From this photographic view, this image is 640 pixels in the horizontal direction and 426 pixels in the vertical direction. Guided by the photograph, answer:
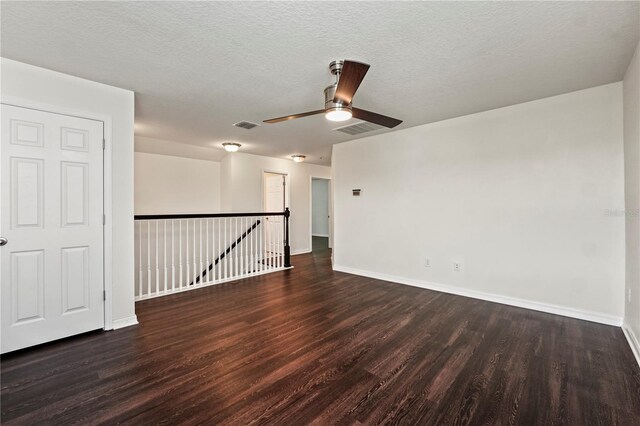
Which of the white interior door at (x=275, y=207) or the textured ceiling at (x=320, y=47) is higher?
the textured ceiling at (x=320, y=47)

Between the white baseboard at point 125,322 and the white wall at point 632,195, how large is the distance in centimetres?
450

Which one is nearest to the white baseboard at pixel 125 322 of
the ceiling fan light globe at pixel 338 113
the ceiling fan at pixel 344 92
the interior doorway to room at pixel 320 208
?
the ceiling fan at pixel 344 92

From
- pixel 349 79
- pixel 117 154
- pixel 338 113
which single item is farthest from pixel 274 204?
pixel 349 79

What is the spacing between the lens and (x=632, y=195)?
2.50m

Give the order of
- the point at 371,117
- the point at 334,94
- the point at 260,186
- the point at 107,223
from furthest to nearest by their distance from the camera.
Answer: the point at 260,186, the point at 107,223, the point at 371,117, the point at 334,94

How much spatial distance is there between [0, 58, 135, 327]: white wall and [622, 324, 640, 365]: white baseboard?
454cm

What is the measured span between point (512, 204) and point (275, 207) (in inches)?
211

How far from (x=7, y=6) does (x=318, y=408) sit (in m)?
3.08

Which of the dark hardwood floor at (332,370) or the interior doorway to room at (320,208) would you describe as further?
the interior doorway to room at (320,208)

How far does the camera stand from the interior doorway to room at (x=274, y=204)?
5.63m

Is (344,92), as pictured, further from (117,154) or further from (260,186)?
(260,186)

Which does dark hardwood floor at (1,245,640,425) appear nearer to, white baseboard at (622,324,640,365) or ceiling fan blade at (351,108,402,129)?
white baseboard at (622,324,640,365)

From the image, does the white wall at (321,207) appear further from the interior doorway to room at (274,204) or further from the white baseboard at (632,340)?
the white baseboard at (632,340)

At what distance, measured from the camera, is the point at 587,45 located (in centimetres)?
212
